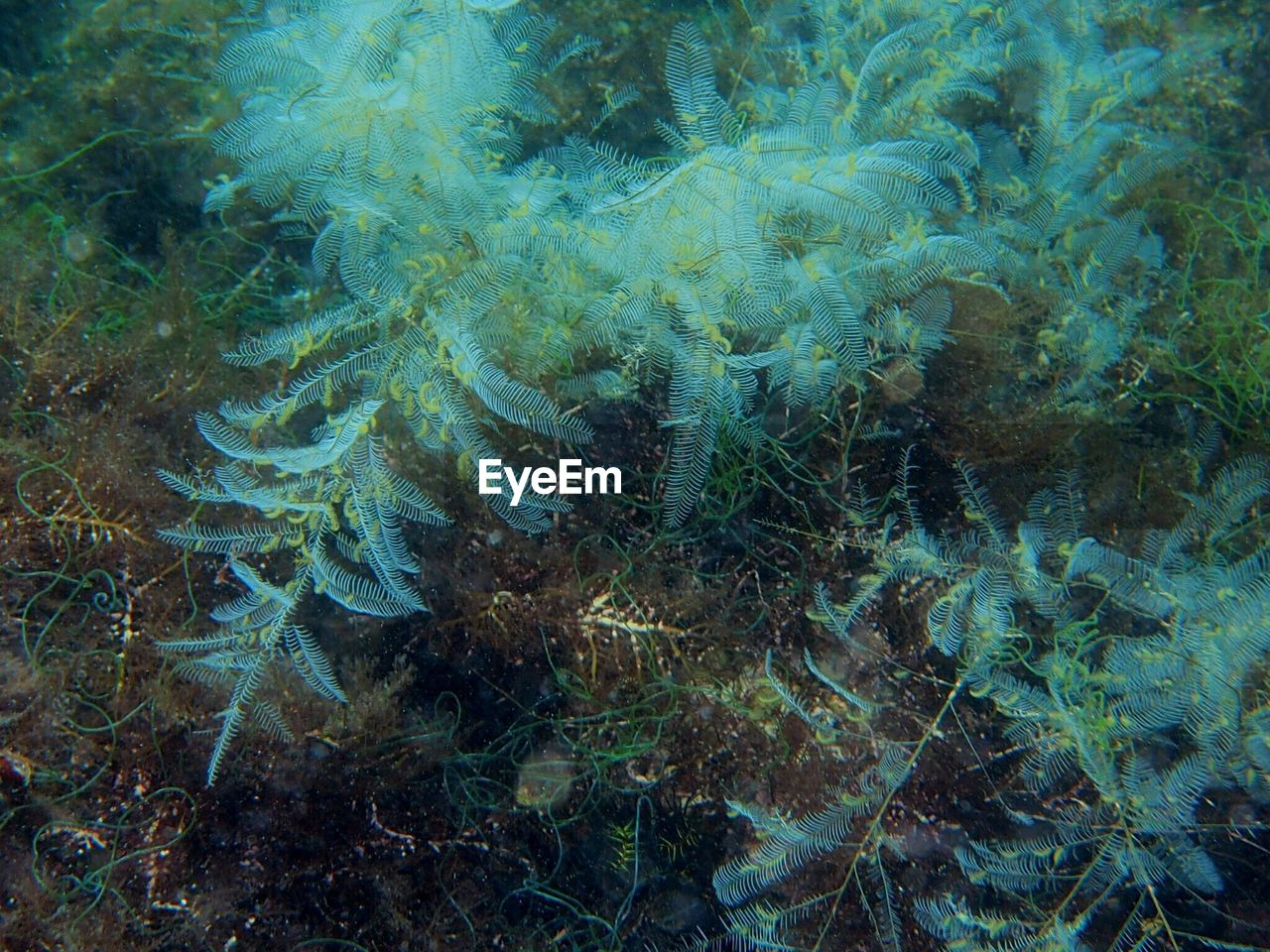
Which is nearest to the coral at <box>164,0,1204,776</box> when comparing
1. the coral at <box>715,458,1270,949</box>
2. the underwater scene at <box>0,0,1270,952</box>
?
the underwater scene at <box>0,0,1270,952</box>

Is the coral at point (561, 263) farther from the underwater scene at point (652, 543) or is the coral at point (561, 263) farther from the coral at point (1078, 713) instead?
the coral at point (1078, 713)

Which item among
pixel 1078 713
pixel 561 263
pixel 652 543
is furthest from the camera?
pixel 652 543

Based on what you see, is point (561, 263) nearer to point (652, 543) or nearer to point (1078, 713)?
point (652, 543)

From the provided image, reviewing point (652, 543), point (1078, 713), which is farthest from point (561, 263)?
point (1078, 713)

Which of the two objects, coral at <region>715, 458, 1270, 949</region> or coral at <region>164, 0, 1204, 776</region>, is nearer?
coral at <region>715, 458, 1270, 949</region>

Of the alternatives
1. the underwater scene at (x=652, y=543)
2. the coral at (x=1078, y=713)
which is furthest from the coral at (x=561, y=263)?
the coral at (x=1078, y=713)

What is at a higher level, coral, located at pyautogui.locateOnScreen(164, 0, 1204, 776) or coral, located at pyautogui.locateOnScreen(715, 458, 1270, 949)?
coral, located at pyautogui.locateOnScreen(164, 0, 1204, 776)

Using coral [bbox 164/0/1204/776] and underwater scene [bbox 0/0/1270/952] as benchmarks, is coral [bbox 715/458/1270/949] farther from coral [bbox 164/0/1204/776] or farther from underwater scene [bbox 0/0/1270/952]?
coral [bbox 164/0/1204/776]

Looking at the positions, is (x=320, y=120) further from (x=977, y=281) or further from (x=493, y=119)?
(x=977, y=281)

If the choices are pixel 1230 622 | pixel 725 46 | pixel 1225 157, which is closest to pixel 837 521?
pixel 1230 622
